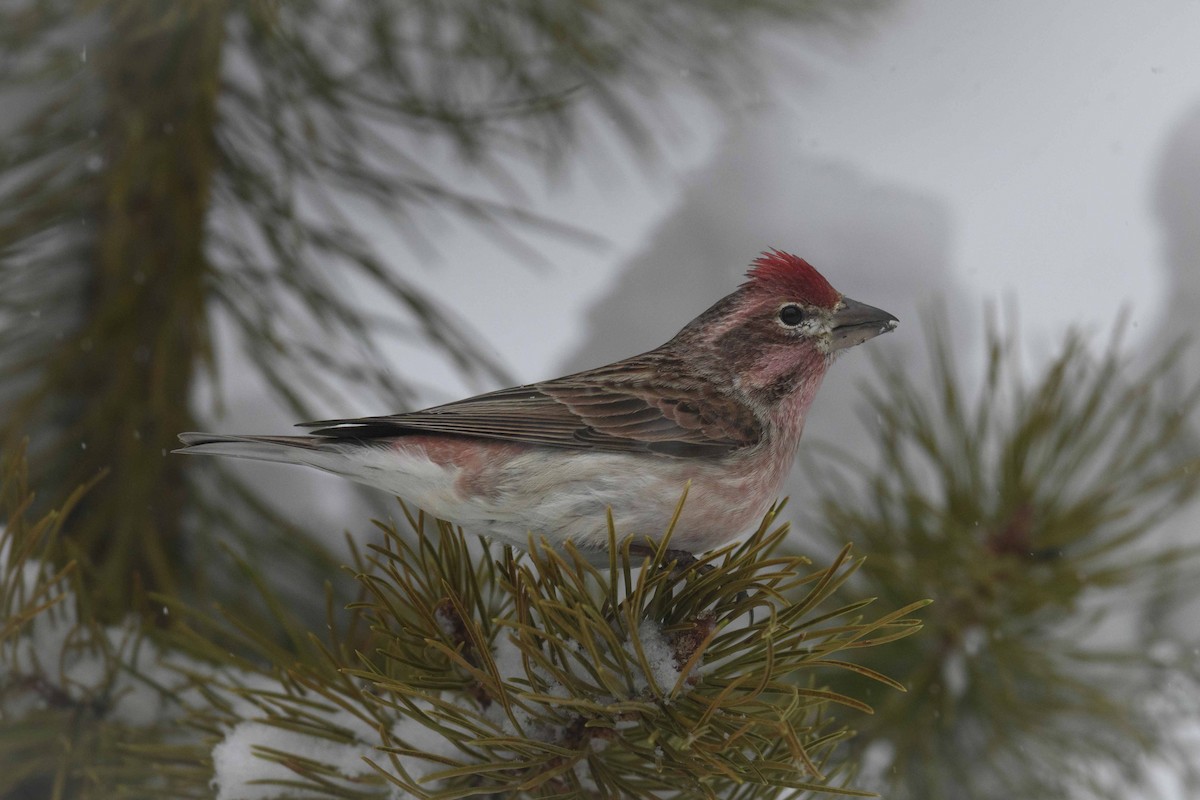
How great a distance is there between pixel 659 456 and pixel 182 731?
24.9 inches

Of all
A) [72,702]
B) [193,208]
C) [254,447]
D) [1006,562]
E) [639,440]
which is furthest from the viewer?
[193,208]

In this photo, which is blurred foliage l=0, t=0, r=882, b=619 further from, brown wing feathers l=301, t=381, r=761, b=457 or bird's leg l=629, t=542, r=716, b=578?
bird's leg l=629, t=542, r=716, b=578

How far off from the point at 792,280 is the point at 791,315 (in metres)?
0.03

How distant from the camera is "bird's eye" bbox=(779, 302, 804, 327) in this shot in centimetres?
86

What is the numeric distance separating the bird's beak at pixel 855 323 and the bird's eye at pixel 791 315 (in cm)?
3

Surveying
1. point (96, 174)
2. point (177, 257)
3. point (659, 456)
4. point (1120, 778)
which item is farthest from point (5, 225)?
point (1120, 778)

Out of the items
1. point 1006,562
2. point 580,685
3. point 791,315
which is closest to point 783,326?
point 791,315

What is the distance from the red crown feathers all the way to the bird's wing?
4.3 inches

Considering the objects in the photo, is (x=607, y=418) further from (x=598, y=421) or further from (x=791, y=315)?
(x=791, y=315)

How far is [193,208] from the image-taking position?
62.7 inches

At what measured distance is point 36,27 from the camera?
1.62m

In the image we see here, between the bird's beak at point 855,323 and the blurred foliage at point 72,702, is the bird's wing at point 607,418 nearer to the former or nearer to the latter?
the bird's beak at point 855,323

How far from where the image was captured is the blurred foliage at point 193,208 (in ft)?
5.10

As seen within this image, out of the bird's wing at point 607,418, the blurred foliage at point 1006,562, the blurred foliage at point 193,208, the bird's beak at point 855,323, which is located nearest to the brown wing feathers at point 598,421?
the bird's wing at point 607,418
